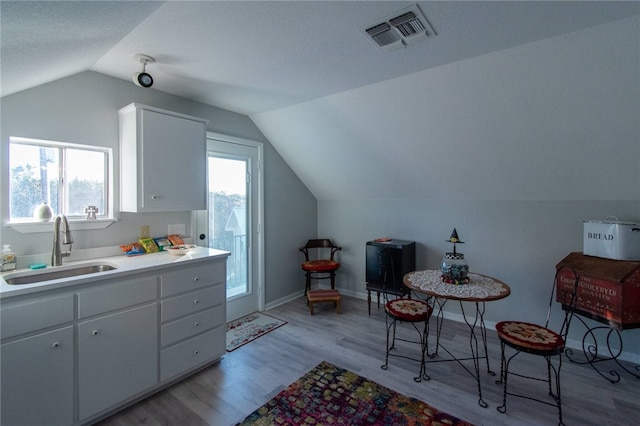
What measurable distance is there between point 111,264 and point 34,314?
1.94ft

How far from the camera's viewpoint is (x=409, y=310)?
2.43 metres

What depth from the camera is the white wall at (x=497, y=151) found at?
2.07 meters

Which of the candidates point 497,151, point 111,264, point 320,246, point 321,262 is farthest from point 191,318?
point 497,151

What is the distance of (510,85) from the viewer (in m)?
2.24

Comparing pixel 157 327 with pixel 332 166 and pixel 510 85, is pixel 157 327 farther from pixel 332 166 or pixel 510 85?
pixel 510 85

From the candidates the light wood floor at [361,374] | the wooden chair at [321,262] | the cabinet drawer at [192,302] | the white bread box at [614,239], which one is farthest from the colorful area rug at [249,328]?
the white bread box at [614,239]

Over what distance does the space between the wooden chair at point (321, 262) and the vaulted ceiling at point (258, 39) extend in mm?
2168

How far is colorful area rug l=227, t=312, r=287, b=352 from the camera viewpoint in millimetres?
2967

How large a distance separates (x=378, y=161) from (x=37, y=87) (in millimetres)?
3085

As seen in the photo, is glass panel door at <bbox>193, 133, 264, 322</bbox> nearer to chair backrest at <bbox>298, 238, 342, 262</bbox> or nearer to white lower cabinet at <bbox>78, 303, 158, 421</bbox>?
chair backrest at <bbox>298, 238, 342, 262</bbox>

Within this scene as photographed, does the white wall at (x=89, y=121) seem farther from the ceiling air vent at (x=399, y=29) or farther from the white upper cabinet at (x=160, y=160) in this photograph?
the ceiling air vent at (x=399, y=29)

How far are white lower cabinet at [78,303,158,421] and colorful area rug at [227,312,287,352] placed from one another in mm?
867

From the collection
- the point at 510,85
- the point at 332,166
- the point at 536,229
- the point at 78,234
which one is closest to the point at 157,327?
the point at 78,234

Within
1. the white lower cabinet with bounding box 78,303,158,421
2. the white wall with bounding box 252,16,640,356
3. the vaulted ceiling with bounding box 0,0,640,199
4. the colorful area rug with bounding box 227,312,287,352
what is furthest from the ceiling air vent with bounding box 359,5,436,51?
the colorful area rug with bounding box 227,312,287,352
